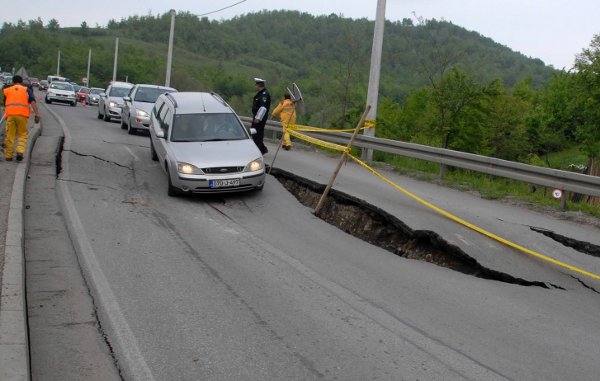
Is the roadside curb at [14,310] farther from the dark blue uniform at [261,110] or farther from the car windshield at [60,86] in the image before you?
the car windshield at [60,86]

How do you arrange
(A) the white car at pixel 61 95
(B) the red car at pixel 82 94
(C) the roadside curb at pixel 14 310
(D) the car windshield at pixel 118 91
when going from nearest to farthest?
(C) the roadside curb at pixel 14 310
(D) the car windshield at pixel 118 91
(A) the white car at pixel 61 95
(B) the red car at pixel 82 94

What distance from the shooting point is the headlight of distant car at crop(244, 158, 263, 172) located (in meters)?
11.1

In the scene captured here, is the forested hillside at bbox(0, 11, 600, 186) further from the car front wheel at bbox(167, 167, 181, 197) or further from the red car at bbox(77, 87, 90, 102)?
the red car at bbox(77, 87, 90, 102)

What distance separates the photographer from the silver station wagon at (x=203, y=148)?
10.8 metres

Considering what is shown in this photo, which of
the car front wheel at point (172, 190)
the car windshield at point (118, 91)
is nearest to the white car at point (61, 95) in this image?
the car windshield at point (118, 91)

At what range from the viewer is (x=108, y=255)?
24.2 ft

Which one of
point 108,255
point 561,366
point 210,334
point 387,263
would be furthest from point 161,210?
point 561,366

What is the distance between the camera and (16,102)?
1242 centimetres

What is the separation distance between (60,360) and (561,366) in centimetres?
386

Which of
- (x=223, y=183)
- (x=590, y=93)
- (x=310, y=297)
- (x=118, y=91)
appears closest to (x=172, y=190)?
(x=223, y=183)

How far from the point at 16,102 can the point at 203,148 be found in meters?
4.07

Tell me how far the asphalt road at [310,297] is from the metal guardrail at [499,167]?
3.33ft

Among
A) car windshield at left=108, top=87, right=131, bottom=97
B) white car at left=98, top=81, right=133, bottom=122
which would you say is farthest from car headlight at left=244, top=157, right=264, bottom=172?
car windshield at left=108, top=87, right=131, bottom=97

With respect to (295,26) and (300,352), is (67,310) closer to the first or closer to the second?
(300,352)
